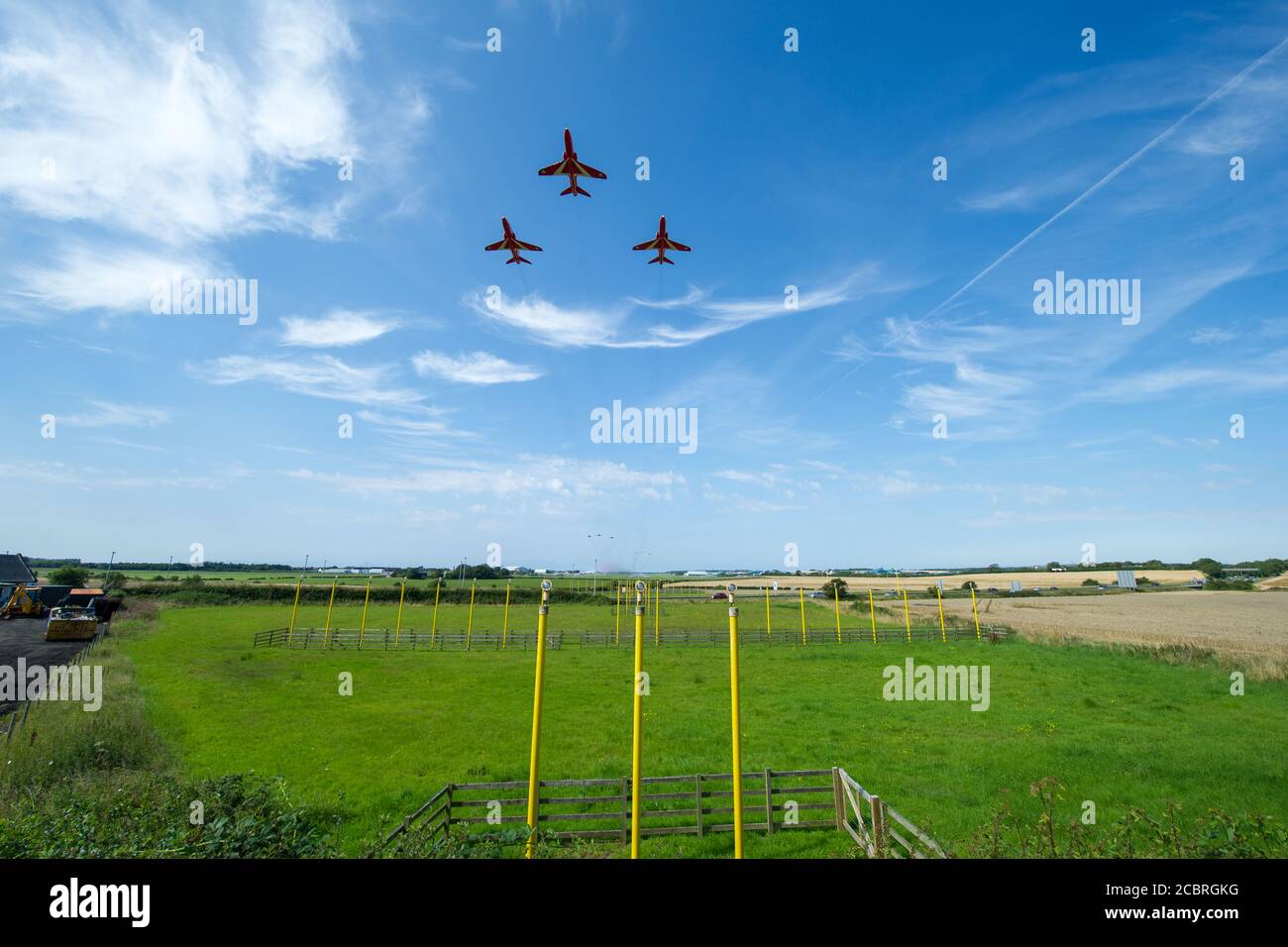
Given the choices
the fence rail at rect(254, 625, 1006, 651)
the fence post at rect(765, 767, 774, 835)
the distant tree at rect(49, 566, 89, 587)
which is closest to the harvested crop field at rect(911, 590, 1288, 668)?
the fence rail at rect(254, 625, 1006, 651)

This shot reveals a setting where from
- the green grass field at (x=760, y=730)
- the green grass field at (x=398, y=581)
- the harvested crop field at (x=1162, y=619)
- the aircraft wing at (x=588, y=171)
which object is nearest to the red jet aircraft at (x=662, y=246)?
the aircraft wing at (x=588, y=171)

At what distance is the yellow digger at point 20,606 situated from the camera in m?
50.9

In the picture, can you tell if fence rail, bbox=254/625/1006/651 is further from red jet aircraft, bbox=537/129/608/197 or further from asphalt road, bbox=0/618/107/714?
red jet aircraft, bbox=537/129/608/197

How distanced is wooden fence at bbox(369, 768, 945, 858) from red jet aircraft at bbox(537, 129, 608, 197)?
899 inches

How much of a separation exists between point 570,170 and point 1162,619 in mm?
66535

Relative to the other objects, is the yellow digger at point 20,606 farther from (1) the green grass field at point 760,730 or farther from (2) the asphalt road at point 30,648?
(1) the green grass field at point 760,730

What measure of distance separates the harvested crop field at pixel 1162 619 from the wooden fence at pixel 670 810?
29.3m

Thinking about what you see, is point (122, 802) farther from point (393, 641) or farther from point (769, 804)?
point (393, 641)

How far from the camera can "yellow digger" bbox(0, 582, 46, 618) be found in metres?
50.9

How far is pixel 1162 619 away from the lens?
5647 cm

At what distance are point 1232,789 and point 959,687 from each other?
44.4 ft

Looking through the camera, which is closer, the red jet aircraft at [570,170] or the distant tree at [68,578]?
the red jet aircraft at [570,170]
